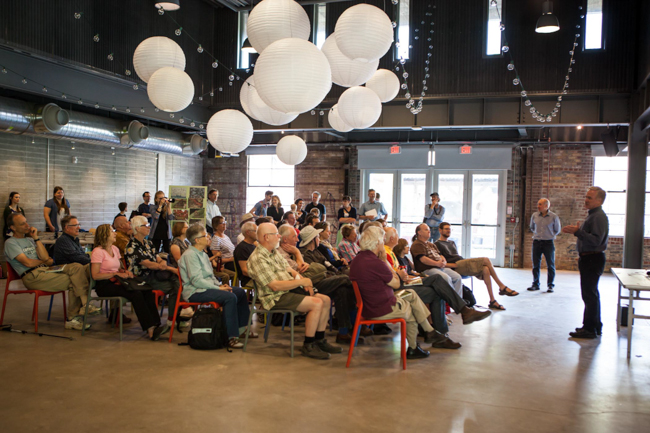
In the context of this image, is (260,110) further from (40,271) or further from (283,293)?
(40,271)

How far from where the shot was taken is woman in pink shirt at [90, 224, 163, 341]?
5.36 meters

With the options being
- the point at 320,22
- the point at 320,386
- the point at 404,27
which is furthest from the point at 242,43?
the point at 320,386

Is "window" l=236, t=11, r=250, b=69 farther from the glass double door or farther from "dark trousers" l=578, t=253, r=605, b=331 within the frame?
"dark trousers" l=578, t=253, r=605, b=331

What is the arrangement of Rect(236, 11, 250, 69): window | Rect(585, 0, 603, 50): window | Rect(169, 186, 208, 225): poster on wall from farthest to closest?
Rect(236, 11, 250, 69): window < Rect(169, 186, 208, 225): poster on wall < Rect(585, 0, 603, 50): window

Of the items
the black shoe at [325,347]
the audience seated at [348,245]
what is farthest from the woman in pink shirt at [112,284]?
the audience seated at [348,245]

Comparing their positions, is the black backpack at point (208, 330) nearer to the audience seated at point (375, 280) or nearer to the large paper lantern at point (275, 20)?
the audience seated at point (375, 280)

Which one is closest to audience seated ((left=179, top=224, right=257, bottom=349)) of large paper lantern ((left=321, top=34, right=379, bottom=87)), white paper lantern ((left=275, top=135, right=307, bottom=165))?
large paper lantern ((left=321, top=34, right=379, bottom=87))

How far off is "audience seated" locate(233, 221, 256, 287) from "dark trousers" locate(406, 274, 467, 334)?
1867mm

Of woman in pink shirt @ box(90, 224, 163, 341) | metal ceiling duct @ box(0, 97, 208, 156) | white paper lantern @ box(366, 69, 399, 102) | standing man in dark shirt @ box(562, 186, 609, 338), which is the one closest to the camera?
woman in pink shirt @ box(90, 224, 163, 341)

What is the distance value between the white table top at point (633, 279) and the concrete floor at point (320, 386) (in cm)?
73

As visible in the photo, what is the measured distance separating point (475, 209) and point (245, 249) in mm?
9133

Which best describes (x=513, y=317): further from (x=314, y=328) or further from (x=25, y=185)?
(x=25, y=185)

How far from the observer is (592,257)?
5.78m

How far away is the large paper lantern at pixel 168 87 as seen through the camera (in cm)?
542
